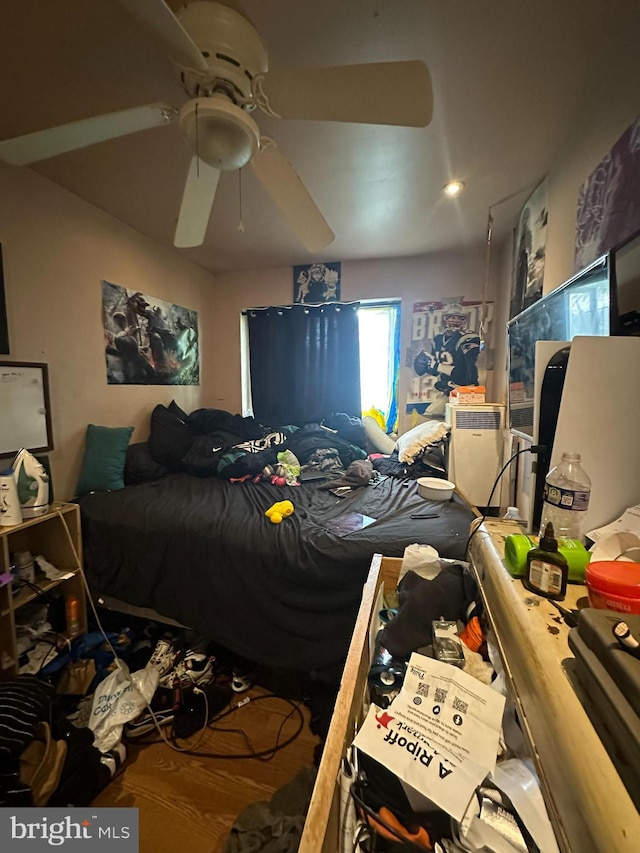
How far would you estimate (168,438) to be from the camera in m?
2.61

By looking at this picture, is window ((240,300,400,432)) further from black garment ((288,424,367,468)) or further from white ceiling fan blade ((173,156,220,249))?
white ceiling fan blade ((173,156,220,249))

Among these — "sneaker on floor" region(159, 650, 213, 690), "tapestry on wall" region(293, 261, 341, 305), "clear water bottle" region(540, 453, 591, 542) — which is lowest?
"sneaker on floor" region(159, 650, 213, 690)

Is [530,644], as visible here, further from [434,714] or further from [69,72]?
[69,72]

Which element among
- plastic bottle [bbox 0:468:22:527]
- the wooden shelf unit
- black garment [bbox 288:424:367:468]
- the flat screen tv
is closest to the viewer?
the flat screen tv

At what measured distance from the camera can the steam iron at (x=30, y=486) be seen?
1528 mm

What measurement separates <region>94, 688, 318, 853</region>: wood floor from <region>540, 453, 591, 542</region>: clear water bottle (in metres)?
1.33

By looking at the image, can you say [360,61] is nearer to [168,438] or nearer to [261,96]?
[261,96]

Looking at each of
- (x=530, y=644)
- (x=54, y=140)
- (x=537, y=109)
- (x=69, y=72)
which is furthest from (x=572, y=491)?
(x=69, y=72)

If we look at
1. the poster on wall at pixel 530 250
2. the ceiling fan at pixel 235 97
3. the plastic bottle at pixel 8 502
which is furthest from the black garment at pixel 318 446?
the ceiling fan at pixel 235 97

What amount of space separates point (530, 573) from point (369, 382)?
2.82 metres

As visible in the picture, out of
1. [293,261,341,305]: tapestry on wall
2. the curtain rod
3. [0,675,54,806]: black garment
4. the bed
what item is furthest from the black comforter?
[293,261,341,305]: tapestry on wall

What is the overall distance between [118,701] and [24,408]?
60.9 inches

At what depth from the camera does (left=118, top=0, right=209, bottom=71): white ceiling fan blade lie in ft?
2.33

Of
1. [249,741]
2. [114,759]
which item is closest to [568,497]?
[249,741]
